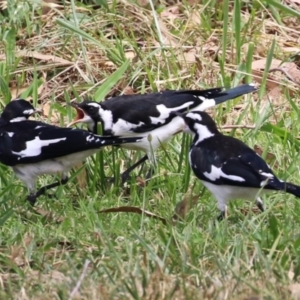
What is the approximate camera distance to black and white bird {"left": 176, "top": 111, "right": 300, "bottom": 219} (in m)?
4.52

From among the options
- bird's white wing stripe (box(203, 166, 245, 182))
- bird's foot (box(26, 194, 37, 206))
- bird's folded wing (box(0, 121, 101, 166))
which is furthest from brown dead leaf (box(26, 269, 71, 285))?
bird's folded wing (box(0, 121, 101, 166))

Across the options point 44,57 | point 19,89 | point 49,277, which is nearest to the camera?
point 49,277

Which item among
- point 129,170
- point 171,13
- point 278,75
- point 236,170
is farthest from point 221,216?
point 171,13

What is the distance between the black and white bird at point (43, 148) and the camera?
17.2 feet

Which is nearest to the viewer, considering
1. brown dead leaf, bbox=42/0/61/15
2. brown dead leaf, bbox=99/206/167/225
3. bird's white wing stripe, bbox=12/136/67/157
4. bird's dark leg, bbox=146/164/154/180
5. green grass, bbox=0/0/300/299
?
green grass, bbox=0/0/300/299

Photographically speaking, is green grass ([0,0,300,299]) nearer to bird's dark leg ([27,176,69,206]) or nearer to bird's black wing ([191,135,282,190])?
bird's dark leg ([27,176,69,206])

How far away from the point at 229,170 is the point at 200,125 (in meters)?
0.53

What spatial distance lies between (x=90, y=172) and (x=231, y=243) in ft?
4.59

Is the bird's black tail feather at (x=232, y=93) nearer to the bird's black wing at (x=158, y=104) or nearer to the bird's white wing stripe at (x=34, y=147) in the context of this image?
the bird's black wing at (x=158, y=104)

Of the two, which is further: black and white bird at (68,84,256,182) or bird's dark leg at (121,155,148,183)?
black and white bird at (68,84,256,182)

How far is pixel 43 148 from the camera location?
538 centimetres

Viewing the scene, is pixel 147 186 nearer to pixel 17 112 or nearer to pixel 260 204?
pixel 260 204

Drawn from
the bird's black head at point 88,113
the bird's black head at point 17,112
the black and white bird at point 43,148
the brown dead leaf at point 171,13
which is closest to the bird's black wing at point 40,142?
the black and white bird at point 43,148

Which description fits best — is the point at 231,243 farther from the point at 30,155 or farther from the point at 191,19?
the point at 191,19
